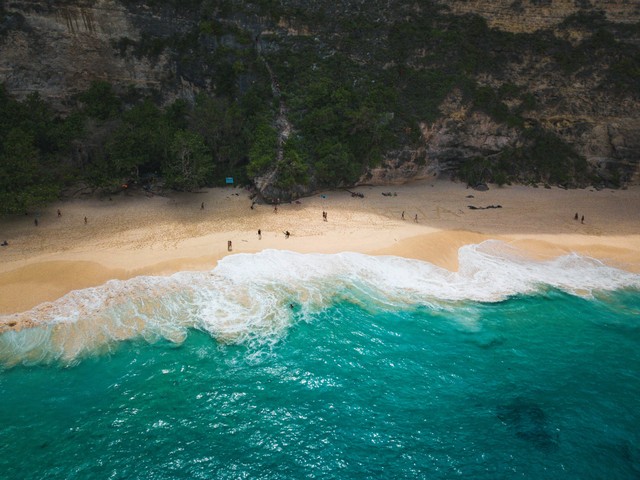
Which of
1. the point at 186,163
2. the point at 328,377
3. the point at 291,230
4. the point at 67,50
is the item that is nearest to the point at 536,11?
the point at 291,230

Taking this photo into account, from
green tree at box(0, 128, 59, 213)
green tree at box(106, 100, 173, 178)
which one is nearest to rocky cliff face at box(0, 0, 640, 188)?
green tree at box(106, 100, 173, 178)

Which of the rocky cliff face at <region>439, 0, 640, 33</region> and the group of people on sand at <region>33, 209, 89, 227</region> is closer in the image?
the group of people on sand at <region>33, 209, 89, 227</region>

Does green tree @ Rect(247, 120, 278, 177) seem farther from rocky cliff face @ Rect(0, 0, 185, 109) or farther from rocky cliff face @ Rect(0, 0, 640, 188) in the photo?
rocky cliff face @ Rect(0, 0, 185, 109)

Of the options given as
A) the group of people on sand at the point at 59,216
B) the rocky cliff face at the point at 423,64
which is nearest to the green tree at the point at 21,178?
the group of people on sand at the point at 59,216

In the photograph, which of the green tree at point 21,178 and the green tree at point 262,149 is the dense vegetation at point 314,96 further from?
the green tree at point 21,178

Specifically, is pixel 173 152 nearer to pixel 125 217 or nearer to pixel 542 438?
pixel 125 217

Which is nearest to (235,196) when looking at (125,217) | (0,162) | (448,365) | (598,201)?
(125,217)
